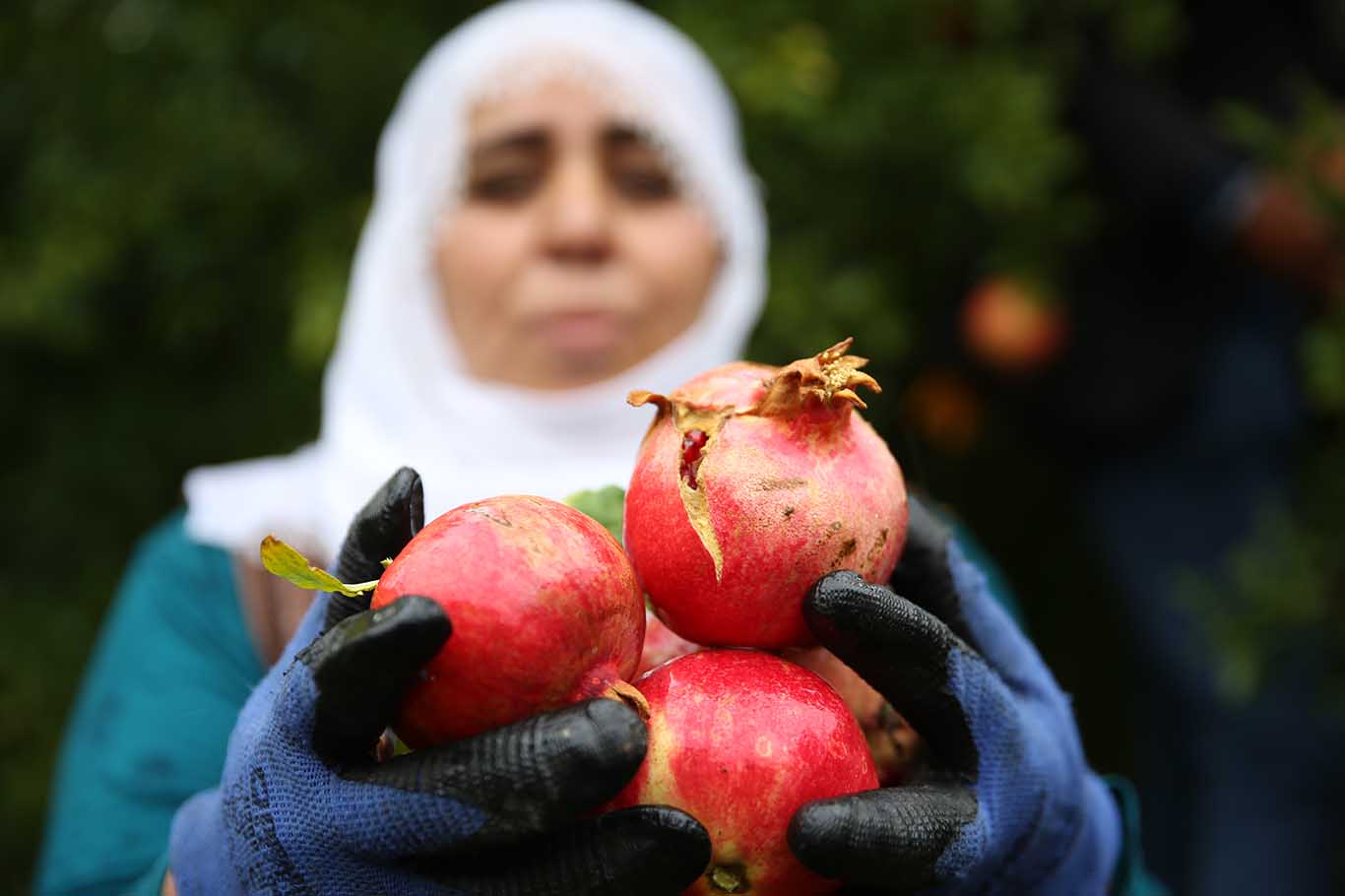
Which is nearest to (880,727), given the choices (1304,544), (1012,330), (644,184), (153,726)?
(153,726)

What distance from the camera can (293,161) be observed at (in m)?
2.82

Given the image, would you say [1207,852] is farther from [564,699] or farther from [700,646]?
[564,699]

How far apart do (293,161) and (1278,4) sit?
242cm

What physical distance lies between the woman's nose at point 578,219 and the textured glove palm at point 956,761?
828 millimetres

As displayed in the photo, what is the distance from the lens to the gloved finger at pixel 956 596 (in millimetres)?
1125

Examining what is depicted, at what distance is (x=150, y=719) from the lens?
5.33ft

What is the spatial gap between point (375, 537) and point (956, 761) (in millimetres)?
555

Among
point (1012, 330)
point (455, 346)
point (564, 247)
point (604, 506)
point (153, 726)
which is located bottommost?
point (153, 726)

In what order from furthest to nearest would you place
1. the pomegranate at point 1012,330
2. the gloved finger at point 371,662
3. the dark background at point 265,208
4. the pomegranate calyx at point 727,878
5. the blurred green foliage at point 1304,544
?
the pomegranate at point 1012,330, the dark background at point 265,208, the blurred green foliage at point 1304,544, the pomegranate calyx at point 727,878, the gloved finger at point 371,662

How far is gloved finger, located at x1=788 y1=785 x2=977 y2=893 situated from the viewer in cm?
84

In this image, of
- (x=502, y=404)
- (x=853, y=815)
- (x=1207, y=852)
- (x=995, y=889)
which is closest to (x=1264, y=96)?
(x=1207, y=852)

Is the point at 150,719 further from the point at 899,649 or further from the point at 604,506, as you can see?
the point at 899,649

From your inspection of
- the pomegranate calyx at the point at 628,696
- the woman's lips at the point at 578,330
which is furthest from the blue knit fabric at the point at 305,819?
the woman's lips at the point at 578,330

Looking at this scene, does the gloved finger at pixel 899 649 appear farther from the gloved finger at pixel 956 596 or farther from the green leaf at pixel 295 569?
the green leaf at pixel 295 569
